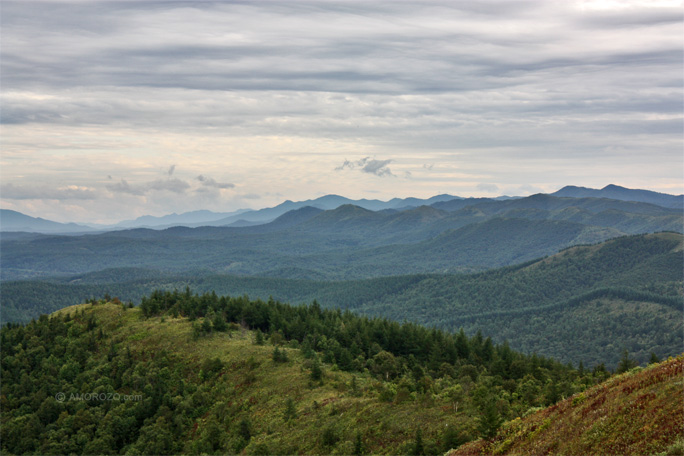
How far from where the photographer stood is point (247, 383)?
80.4m

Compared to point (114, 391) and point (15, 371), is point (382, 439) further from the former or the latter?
point (15, 371)

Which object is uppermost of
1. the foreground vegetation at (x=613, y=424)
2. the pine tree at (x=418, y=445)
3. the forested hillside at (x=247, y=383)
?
the foreground vegetation at (x=613, y=424)

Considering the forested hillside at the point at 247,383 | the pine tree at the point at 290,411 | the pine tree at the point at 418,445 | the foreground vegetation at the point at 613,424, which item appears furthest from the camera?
the pine tree at the point at 290,411

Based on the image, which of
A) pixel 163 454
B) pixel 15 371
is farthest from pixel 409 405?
pixel 15 371

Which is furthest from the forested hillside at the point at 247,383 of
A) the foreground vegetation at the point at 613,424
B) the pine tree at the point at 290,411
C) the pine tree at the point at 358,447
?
the foreground vegetation at the point at 613,424

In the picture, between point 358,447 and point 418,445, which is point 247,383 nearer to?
point 358,447

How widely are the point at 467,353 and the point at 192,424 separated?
202 ft

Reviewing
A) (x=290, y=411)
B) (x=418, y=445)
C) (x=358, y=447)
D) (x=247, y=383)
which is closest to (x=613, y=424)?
(x=418, y=445)

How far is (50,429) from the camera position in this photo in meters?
79.9

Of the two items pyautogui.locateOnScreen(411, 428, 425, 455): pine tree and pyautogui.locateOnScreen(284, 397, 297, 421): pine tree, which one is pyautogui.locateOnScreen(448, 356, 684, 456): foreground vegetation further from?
pyautogui.locateOnScreen(284, 397, 297, 421): pine tree

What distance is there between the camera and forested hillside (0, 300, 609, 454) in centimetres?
5531

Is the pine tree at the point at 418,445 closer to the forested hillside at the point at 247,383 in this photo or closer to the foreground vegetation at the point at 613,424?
the forested hillside at the point at 247,383

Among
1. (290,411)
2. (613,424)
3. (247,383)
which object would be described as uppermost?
(613,424)

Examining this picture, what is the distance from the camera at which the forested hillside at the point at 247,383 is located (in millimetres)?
55312
